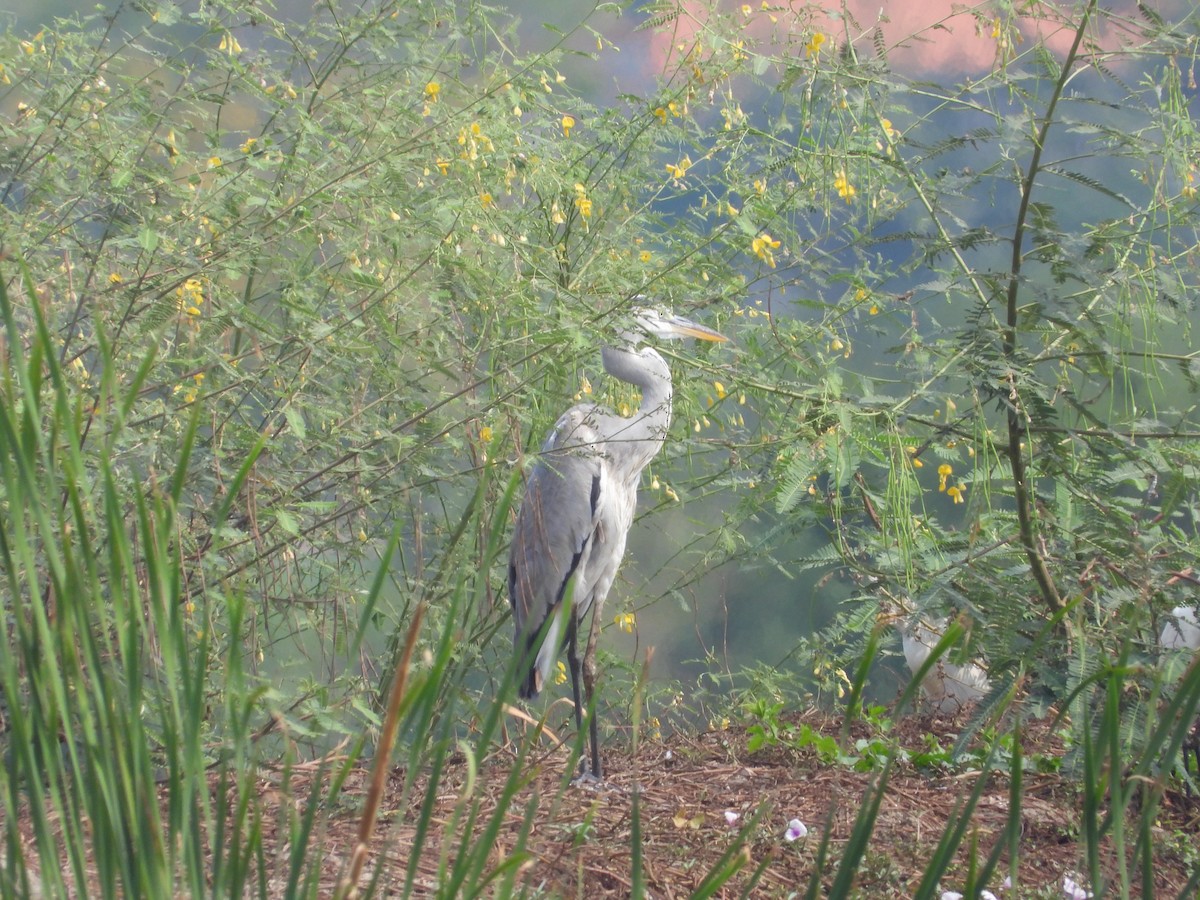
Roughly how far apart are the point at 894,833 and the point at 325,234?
1.40 metres

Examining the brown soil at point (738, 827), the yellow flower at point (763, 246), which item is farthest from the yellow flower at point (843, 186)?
the brown soil at point (738, 827)

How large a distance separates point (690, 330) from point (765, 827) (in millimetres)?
1087

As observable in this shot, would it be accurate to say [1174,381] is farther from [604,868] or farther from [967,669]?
[604,868]

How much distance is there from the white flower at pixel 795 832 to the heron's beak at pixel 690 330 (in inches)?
41.2

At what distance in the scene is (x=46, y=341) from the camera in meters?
0.58

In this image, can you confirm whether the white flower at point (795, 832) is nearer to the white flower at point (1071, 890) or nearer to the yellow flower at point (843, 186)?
the white flower at point (1071, 890)

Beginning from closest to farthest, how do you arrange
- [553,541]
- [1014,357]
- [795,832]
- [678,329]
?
1. [1014,357]
2. [795,832]
3. [678,329]
4. [553,541]

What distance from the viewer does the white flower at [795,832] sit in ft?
5.77

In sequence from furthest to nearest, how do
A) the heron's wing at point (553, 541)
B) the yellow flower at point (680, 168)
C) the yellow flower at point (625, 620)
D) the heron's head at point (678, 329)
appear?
the yellow flower at point (625, 620) < the heron's wing at point (553, 541) < the heron's head at point (678, 329) < the yellow flower at point (680, 168)

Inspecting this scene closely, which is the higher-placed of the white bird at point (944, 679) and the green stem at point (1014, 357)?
the green stem at point (1014, 357)

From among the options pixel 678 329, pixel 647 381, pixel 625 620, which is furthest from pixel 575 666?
pixel 678 329

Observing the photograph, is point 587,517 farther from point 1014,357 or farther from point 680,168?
point 1014,357

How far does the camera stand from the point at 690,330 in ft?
8.14

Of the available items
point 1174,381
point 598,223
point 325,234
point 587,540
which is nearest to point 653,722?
point 587,540
